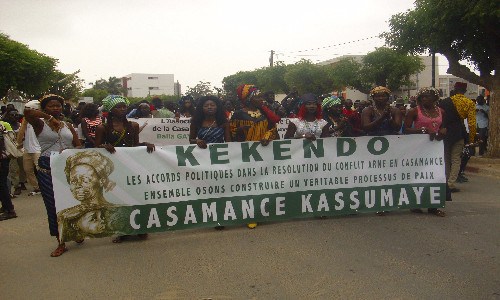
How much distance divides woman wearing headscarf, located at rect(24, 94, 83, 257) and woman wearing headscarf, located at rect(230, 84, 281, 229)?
6.39 ft

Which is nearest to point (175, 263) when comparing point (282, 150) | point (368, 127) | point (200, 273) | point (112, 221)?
point (200, 273)

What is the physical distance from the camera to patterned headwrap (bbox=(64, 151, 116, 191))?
Result: 533cm

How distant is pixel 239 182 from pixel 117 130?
151 cm

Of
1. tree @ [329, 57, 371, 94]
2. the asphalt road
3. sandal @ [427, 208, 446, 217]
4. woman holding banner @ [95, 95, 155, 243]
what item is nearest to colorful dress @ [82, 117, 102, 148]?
the asphalt road

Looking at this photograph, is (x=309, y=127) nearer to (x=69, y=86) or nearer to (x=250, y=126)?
(x=250, y=126)

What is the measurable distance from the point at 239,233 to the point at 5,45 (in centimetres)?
3341

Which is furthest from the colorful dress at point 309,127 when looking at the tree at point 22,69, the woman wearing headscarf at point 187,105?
the tree at point 22,69

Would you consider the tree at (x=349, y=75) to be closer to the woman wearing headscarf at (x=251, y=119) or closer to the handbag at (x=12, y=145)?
the handbag at (x=12, y=145)

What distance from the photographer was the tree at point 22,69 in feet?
111

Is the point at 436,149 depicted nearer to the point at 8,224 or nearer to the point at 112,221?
the point at 112,221

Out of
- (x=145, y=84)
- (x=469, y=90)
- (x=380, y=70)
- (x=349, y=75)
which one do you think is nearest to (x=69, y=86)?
(x=349, y=75)

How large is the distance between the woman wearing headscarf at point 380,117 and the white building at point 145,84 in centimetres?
15270

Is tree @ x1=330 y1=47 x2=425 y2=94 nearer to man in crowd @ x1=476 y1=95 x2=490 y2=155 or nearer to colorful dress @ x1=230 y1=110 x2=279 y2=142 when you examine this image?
man in crowd @ x1=476 y1=95 x2=490 y2=155

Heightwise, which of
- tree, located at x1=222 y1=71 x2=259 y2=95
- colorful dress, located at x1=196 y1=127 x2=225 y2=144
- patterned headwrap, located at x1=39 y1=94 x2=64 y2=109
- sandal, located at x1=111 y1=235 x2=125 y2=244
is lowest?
sandal, located at x1=111 y1=235 x2=125 y2=244
